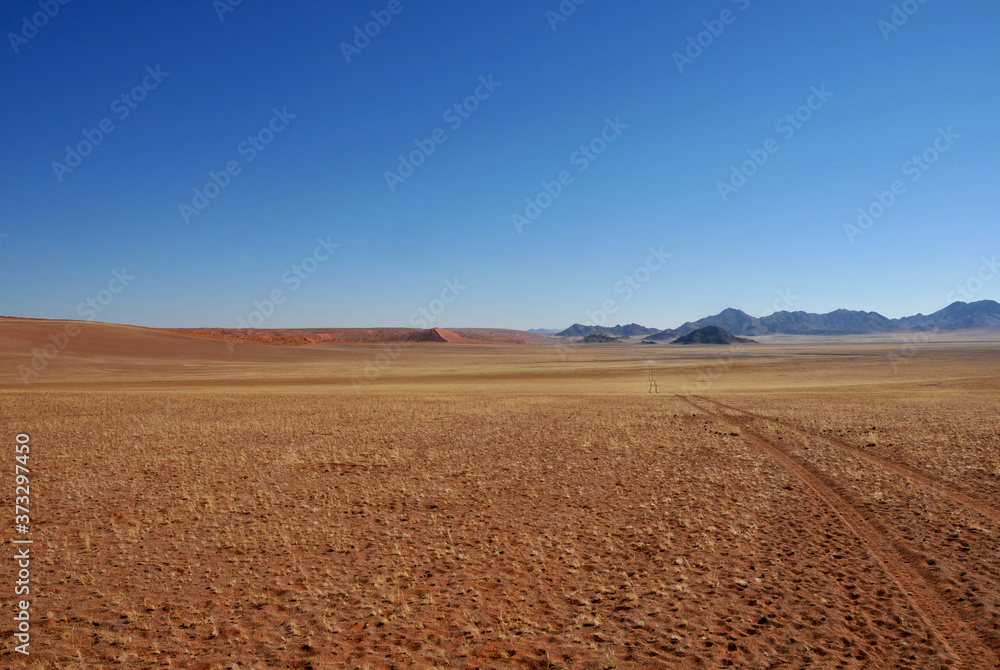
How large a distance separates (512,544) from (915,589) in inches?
250

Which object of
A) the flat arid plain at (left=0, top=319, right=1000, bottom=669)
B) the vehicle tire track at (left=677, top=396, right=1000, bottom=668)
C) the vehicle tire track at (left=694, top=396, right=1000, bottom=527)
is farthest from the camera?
the vehicle tire track at (left=694, top=396, right=1000, bottom=527)

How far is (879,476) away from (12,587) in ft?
60.9

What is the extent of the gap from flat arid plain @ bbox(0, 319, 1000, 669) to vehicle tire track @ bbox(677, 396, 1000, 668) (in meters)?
0.04

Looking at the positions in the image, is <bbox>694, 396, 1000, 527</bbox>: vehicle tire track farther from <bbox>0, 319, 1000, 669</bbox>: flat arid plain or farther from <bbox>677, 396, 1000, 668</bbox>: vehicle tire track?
<bbox>677, 396, 1000, 668</bbox>: vehicle tire track

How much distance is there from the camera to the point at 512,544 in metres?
9.73

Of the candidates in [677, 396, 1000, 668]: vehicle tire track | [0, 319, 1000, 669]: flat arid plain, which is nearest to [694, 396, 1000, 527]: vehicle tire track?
[0, 319, 1000, 669]: flat arid plain

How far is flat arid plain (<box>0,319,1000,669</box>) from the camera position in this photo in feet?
21.2

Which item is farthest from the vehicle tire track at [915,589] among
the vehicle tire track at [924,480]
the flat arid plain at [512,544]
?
the vehicle tire track at [924,480]

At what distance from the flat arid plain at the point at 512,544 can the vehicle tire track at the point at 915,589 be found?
4 cm

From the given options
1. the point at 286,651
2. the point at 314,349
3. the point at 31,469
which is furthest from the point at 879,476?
the point at 314,349

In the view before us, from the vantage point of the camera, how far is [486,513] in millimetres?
11492

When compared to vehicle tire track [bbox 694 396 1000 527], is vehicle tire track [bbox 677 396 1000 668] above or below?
above

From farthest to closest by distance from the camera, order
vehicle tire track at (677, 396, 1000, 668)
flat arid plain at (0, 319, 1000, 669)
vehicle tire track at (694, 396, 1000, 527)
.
A: vehicle tire track at (694, 396, 1000, 527) → flat arid plain at (0, 319, 1000, 669) → vehicle tire track at (677, 396, 1000, 668)

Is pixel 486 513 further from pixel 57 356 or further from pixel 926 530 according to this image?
pixel 57 356
